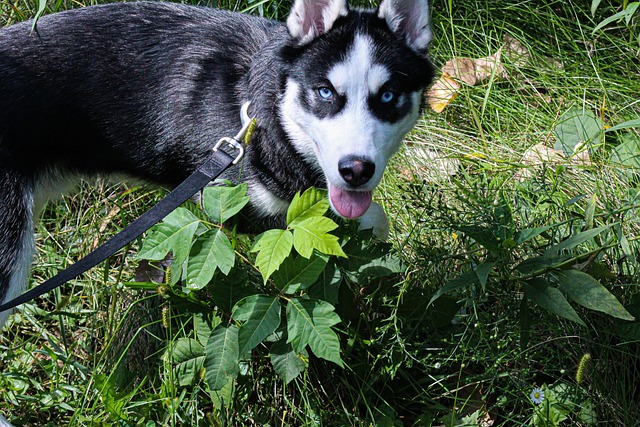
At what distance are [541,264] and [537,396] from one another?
434 mm

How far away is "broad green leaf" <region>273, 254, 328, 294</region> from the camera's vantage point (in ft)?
7.13

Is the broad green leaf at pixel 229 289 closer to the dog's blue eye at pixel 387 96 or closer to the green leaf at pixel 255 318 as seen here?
the green leaf at pixel 255 318

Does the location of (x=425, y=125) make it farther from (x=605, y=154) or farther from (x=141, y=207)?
(x=141, y=207)

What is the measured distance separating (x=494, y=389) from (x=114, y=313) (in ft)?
4.36

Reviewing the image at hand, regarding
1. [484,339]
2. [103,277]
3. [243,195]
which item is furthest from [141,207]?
[484,339]

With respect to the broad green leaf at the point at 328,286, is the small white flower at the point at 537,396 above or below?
below

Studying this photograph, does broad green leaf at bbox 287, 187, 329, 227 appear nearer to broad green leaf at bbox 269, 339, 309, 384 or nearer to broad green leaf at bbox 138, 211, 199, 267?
broad green leaf at bbox 138, 211, 199, 267

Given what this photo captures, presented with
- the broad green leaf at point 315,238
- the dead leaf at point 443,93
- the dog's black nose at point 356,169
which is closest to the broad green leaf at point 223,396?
the broad green leaf at point 315,238

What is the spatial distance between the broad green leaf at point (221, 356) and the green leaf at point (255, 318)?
0.33ft

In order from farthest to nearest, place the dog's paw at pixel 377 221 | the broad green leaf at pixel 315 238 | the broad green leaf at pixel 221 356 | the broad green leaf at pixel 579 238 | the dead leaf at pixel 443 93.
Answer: the dead leaf at pixel 443 93 < the dog's paw at pixel 377 221 < the broad green leaf at pixel 221 356 < the broad green leaf at pixel 579 238 < the broad green leaf at pixel 315 238

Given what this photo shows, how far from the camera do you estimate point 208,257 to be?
2.05 meters

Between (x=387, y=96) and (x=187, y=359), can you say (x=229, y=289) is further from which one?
(x=387, y=96)

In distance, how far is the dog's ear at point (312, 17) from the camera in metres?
2.44

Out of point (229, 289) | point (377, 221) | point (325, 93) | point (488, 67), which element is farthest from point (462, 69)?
point (229, 289)
